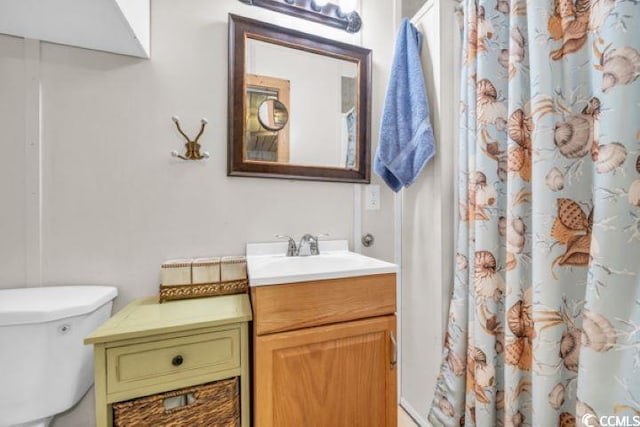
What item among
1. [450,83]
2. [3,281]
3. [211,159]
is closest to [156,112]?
[211,159]

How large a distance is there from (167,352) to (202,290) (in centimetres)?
29

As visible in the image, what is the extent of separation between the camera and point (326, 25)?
53.1 inches

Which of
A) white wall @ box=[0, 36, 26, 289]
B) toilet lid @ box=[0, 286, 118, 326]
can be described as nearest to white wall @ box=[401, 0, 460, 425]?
toilet lid @ box=[0, 286, 118, 326]

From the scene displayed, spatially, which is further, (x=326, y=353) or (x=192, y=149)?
(x=192, y=149)

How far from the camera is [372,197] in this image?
143 centimetres

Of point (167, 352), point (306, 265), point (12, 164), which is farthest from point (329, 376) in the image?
point (12, 164)

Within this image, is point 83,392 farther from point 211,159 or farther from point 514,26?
point 514,26

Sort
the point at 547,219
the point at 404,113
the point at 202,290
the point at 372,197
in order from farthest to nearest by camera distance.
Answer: the point at 372,197
the point at 404,113
the point at 202,290
the point at 547,219

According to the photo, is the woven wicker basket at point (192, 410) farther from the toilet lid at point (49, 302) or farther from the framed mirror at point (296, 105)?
the framed mirror at point (296, 105)

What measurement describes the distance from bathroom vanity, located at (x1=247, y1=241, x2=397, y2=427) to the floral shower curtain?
0.99 feet

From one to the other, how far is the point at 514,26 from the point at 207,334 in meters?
1.39

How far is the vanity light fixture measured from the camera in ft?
4.09

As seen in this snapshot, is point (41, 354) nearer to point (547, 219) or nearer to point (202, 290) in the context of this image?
point (202, 290)

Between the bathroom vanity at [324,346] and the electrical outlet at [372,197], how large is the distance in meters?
0.47
